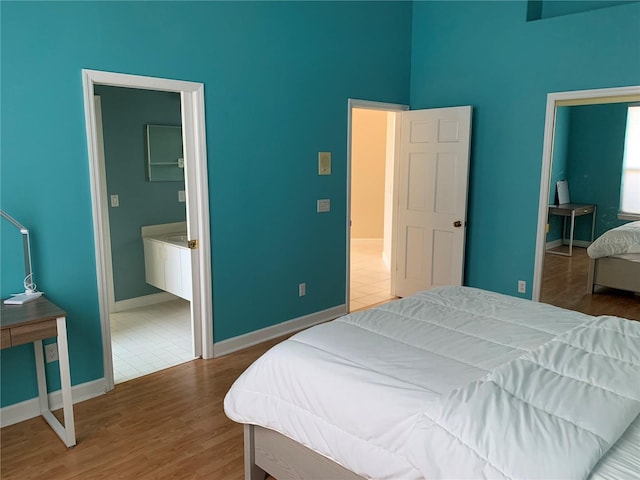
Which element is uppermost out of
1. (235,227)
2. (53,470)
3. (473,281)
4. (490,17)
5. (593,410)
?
(490,17)

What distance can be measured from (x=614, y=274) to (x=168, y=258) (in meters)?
4.20

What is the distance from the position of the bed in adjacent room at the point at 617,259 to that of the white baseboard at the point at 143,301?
170 inches

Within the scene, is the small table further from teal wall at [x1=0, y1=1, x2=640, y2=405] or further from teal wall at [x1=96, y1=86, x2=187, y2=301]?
teal wall at [x1=96, y1=86, x2=187, y2=301]

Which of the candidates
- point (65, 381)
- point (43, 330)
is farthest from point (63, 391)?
point (43, 330)

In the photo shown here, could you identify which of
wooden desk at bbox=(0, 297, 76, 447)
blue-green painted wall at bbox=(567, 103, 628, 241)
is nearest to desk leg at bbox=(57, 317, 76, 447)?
wooden desk at bbox=(0, 297, 76, 447)

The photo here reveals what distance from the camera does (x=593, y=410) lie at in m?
1.52

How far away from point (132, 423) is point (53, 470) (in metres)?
0.49

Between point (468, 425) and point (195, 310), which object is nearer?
point (468, 425)

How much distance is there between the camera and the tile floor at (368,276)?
5.32 m

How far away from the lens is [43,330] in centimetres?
240

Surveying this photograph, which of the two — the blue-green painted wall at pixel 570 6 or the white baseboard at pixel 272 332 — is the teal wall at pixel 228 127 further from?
the blue-green painted wall at pixel 570 6

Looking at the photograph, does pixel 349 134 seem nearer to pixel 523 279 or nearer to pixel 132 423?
pixel 523 279

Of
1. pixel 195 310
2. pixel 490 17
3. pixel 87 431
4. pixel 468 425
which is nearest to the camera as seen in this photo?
pixel 468 425

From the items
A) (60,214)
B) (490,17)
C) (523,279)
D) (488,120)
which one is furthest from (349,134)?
(60,214)
